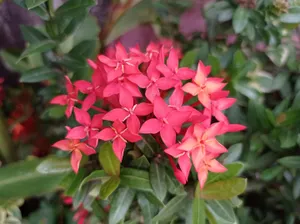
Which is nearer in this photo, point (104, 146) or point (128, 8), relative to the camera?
point (104, 146)

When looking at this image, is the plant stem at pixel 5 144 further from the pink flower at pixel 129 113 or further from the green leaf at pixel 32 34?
the pink flower at pixel 129 113

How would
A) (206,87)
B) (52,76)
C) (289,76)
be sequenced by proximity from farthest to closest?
(289,76), (52,76), (206,87)

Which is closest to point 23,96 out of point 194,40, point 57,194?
point 57,194

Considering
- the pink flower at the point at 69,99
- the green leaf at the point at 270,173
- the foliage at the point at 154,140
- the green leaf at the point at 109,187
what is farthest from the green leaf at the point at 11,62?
the green leaf at the point at 270,173

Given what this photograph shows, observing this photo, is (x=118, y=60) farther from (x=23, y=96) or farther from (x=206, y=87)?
(x=23, y=96)

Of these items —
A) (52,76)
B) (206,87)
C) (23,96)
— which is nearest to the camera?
(206,87)

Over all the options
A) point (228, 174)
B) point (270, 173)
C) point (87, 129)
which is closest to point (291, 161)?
point (270, 173)

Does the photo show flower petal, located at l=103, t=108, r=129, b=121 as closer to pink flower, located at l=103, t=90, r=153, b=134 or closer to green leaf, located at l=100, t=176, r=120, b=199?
pink flower, located at l=103, t=90, r=153, b=134

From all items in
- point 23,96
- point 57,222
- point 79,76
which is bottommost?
point 57,222
